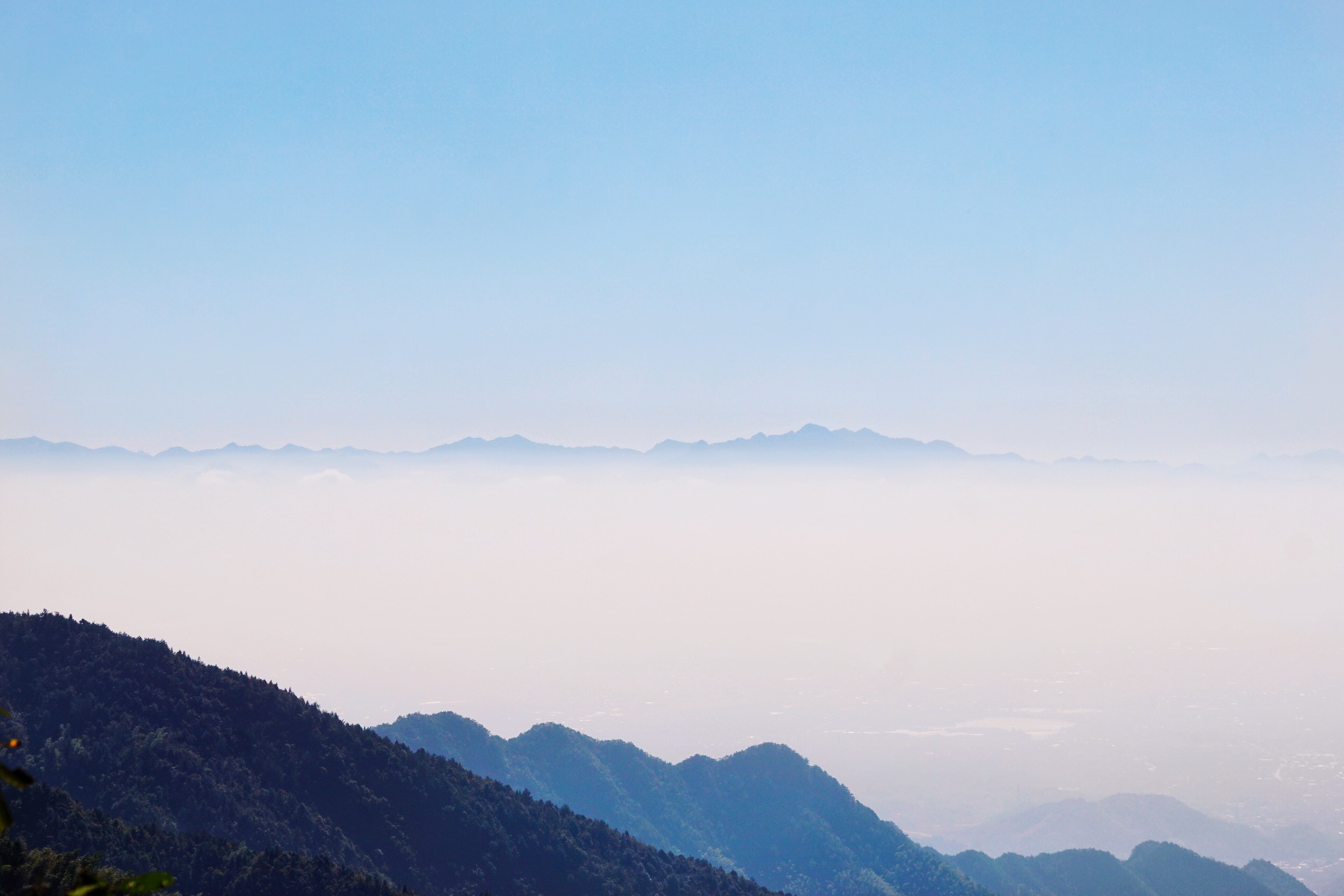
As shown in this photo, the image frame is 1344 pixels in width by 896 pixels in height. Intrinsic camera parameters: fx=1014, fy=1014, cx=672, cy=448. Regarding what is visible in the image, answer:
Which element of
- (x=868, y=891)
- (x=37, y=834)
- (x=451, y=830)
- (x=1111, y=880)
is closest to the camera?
(x=37, y=834)

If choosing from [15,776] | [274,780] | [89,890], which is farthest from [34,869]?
[274,780]

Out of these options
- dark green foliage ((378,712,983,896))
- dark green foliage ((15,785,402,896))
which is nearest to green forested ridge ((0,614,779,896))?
dark green foliage ((15,785,402,896))

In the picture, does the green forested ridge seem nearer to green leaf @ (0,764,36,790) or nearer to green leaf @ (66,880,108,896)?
green leaf @ (66,880,108,896)

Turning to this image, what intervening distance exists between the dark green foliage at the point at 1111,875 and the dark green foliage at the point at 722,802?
1643cm

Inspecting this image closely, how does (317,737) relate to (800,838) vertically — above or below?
above

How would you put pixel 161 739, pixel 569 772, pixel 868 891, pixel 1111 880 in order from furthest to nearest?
pixel 569 772
pixel 1111 880
pixel 868 891
pixel 161 739

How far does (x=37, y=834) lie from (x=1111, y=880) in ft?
494

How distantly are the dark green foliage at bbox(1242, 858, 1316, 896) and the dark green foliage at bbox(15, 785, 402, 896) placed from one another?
529 ft

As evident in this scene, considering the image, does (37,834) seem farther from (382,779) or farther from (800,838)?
(800,838)

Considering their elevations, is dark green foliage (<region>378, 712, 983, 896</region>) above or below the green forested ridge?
below

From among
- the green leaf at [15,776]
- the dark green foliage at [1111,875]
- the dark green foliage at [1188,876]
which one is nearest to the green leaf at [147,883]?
the green leaf at [15,776]

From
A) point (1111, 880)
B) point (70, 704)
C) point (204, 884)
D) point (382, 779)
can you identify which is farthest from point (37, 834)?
point (1111, 880)

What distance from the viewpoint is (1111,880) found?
15650cm

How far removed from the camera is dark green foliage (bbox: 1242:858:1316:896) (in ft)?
559
